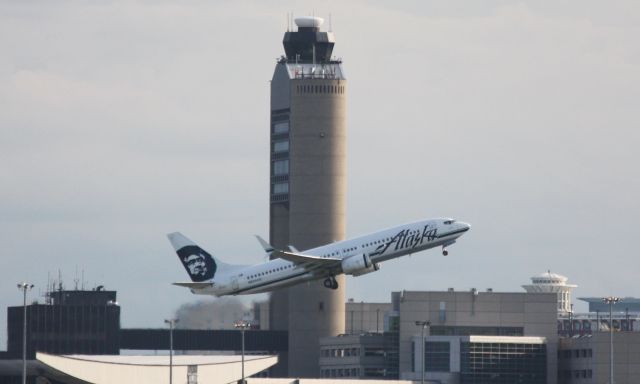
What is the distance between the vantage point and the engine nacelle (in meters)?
192

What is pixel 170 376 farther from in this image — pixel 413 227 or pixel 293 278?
pixel 413 227

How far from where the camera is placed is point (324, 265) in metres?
197

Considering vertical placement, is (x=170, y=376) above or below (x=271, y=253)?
below

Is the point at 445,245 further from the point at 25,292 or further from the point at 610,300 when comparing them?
the point at 25,292

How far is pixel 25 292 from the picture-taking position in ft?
557

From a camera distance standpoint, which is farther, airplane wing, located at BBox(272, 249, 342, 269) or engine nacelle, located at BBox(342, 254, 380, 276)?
airplane wing, located at BBox(272, 249, 342, 269)

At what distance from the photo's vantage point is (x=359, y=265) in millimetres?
192125

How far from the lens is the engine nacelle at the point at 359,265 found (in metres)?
192

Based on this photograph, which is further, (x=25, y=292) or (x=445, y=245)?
(x=445, y=245)

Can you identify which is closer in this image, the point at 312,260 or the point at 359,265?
the point at 359,265

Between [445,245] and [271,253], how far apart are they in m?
17.3

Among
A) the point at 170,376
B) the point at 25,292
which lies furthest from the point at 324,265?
the point at 25,292

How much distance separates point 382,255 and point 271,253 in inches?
438

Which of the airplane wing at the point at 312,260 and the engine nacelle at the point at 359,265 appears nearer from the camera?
the engine nacelle at the point at 359,265
